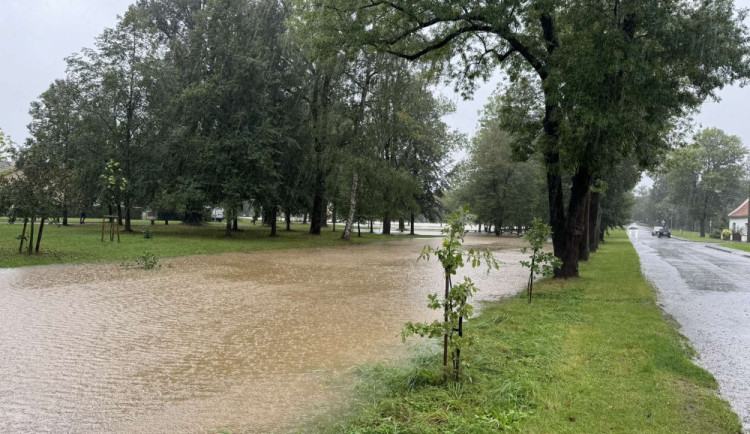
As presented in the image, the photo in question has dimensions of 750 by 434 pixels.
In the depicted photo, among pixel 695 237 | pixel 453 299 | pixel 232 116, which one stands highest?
pixel 232 116

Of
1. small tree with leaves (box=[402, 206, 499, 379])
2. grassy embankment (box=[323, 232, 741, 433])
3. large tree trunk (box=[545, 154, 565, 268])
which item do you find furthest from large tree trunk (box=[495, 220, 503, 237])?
small tree with leaves (box=[402, 206, 499, 379])

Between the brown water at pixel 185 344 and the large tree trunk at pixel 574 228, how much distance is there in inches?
72.8

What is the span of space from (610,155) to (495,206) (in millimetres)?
35331

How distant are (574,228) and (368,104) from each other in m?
16.4

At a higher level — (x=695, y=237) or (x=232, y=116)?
(x=232, y=116)

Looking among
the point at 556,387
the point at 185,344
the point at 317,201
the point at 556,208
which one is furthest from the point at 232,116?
the point at 556,387

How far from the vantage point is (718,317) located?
7.72 meters

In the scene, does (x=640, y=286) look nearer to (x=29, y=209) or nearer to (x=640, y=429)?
(x=640, y=429)

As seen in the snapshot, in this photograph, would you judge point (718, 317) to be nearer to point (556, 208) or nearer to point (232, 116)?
point (556, 208)

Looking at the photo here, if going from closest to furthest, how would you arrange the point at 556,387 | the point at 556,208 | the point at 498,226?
the point at 556,387
the point at 556,208
the point at 498,226

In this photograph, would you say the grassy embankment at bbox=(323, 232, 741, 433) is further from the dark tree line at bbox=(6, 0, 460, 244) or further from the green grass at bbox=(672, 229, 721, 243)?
the green grass at bbox=(672, 229, 721, 243)

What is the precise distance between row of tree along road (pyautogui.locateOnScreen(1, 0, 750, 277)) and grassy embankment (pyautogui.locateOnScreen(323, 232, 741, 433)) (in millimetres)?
5420

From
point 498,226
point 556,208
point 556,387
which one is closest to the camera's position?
point 556,387

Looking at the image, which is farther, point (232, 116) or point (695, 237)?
point (695, 237)
